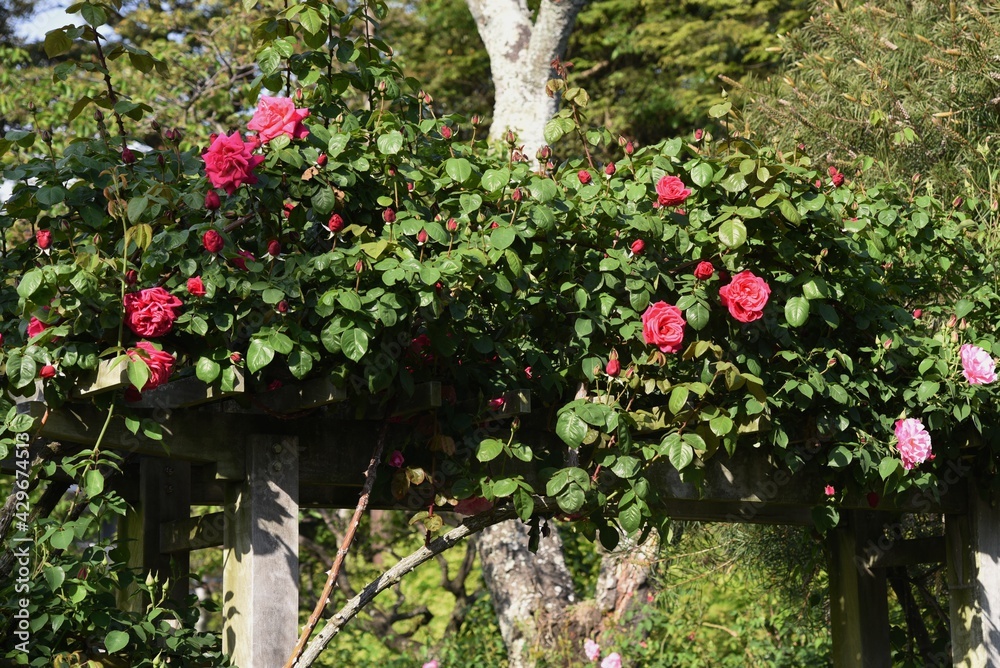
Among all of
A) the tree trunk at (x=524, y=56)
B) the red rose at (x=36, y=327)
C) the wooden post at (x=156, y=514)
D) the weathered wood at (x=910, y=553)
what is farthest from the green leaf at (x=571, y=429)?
the tree trunk at (x=524, y=56)

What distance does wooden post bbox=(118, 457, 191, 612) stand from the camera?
140 inches

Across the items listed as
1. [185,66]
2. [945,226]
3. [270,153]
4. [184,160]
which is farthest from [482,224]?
[185,66]

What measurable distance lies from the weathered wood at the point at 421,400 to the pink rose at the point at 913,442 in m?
1.35

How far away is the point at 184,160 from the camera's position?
291 centimetres

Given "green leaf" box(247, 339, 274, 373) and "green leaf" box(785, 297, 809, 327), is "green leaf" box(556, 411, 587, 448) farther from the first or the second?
"green leaf" box(247, 339, 274, 373)

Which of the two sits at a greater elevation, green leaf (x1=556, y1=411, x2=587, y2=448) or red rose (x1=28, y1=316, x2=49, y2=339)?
red rose (x1=28, y1=316, x2=49, y2=339)

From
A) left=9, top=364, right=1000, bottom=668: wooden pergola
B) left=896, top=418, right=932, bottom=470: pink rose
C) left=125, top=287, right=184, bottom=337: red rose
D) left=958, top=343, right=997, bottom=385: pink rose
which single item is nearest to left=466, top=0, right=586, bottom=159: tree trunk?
left=9, top=364, right=1000, bottom=668: wooden pergola

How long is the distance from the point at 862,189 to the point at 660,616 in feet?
14.2

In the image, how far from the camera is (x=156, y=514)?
3596 millimetres

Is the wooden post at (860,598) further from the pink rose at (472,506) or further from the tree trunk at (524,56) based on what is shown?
the tree trunk at (524,56)

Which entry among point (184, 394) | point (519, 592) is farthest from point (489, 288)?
point (519, 592)

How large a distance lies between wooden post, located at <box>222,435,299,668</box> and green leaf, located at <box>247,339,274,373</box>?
0.36 m

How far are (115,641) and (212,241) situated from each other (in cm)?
94

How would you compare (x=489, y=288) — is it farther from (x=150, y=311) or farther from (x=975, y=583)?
(x=975, y=583)
